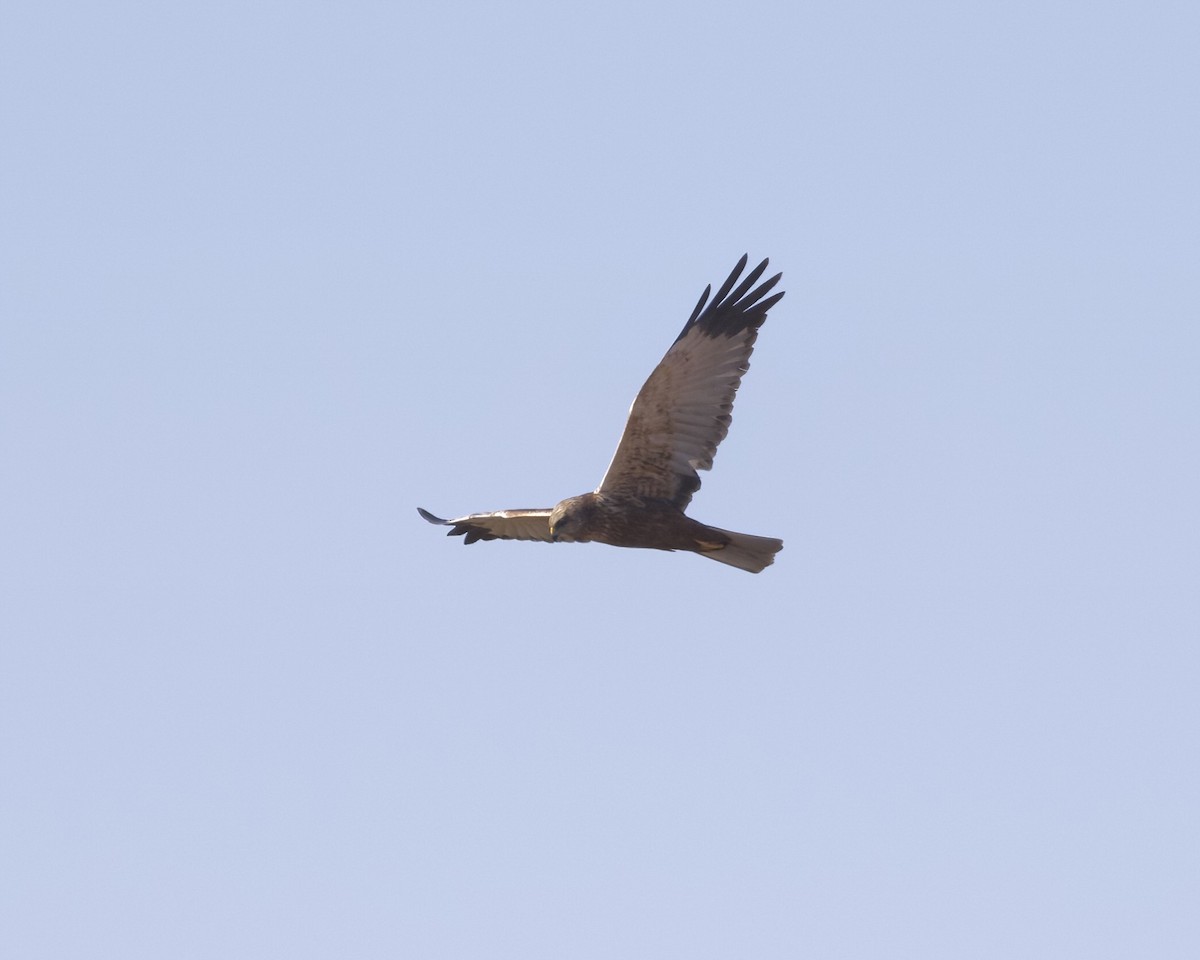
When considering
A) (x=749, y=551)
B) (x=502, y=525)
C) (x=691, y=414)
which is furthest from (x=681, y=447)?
(x=502, y=525)

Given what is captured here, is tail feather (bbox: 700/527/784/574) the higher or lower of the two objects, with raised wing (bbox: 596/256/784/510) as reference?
lower

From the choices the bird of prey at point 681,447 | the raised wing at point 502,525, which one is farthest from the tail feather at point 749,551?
the raised wing at point 502,525

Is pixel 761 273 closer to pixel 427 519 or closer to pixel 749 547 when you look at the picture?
pixel 749 547

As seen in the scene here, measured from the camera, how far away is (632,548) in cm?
1766

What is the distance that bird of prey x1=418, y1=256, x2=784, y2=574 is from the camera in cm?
1711

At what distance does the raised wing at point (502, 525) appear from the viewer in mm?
19172

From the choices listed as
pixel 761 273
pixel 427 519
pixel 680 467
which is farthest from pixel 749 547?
pixel 427 519

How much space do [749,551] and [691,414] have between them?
48.9 inches

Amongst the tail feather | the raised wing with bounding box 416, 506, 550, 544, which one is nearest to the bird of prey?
the tail feather

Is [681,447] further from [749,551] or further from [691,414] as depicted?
[749,551]

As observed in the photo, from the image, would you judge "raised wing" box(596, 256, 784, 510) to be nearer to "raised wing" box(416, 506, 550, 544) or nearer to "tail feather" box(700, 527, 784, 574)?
"tail feather" box(700, 527, 784, 574)

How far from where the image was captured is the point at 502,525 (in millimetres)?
19734

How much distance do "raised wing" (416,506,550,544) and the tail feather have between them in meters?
2.18

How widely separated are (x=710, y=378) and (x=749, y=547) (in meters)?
1.45
